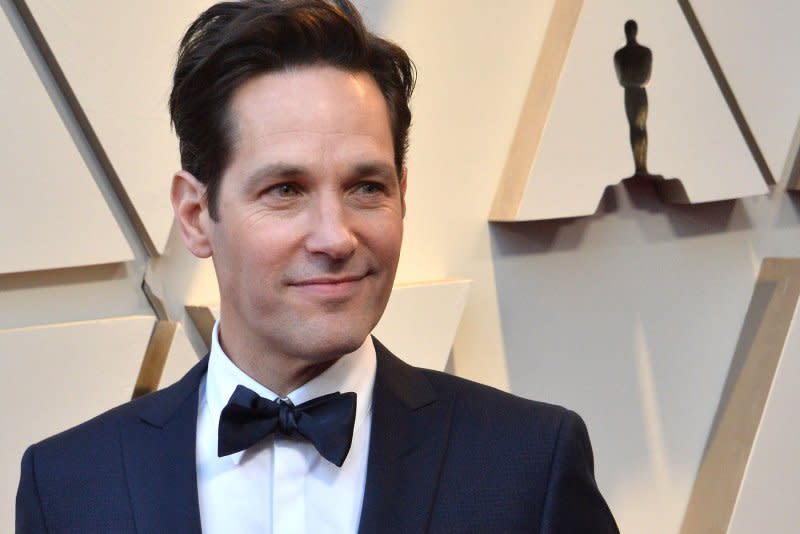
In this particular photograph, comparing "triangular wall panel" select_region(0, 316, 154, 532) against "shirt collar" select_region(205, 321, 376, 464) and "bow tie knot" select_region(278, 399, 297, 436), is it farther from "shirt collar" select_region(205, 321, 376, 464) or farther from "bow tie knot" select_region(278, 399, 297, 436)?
"bow tie knot" select_region(278, 399, 297, 436)

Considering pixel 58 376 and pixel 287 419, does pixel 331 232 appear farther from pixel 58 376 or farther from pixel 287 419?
pixel 58 376

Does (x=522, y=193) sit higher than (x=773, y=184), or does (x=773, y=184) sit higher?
(x=773, y=184)

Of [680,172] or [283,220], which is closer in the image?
[283,220]

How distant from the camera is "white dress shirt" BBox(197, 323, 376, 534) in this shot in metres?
1.11

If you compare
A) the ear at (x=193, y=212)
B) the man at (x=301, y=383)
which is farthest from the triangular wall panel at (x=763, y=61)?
the ear at (x=193, y=212)

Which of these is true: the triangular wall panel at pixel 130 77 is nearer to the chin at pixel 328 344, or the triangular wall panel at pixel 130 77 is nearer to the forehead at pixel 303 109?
the forehead at pixel 303 109

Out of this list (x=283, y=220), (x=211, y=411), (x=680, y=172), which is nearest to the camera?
(x=283, y=220)

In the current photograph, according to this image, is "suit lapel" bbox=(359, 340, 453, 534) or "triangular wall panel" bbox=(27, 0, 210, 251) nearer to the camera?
"suit lapel" bbox=(359, 340, 453, 534)

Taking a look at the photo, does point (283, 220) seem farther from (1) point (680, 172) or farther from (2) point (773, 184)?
(2) point (773, 184)

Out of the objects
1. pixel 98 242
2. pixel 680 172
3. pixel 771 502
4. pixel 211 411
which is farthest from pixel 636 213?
pixel 211 411

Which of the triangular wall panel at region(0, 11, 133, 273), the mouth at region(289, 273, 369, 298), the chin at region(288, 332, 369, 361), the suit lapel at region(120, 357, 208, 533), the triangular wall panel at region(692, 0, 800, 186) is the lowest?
the suit lapel at region(120, 357, 208, 533)

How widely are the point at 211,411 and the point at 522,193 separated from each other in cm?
84

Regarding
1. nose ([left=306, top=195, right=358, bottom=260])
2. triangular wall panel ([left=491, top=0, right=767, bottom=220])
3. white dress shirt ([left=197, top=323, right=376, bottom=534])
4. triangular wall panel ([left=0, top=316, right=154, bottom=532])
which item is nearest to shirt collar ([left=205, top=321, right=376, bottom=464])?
white dress shirt ([left=197, top=323, right=376, bottom=534])

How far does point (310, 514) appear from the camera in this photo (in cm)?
111
